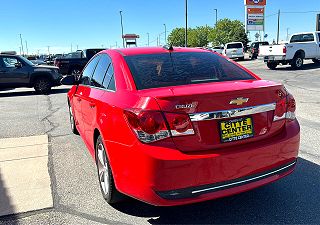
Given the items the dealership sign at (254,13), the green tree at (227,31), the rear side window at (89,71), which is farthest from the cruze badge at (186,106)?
the green tree at (227,31)

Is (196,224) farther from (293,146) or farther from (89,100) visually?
(89,100)

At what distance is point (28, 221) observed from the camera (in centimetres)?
323

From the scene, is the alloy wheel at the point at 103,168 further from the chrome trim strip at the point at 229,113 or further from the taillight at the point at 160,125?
the chrome trim strip at the point at 229,113

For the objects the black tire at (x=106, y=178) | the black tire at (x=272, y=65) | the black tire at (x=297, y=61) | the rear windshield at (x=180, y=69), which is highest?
the rear windshield at (x=180, y=69)

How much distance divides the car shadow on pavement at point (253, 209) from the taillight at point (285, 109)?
91 centimetres

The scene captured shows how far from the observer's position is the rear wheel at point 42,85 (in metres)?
13.8

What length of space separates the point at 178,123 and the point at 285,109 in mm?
1195

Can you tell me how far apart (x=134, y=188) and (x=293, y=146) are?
1.59 m

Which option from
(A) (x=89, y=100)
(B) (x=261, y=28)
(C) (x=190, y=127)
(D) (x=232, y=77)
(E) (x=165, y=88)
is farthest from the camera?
(B) (x=261, y=28)

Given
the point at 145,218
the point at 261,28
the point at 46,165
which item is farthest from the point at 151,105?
the point at 261,28

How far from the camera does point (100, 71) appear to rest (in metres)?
4.14

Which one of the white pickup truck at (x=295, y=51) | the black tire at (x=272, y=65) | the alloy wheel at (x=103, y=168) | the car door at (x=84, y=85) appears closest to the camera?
the alloy wheel at (x=103, y=168)

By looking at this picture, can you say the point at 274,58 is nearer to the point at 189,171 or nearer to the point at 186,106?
the point at 186,106

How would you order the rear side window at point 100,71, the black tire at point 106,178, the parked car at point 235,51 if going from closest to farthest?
the black tire at point 106,178, the rear side window at point 100,71, the parked car at point 235,51
